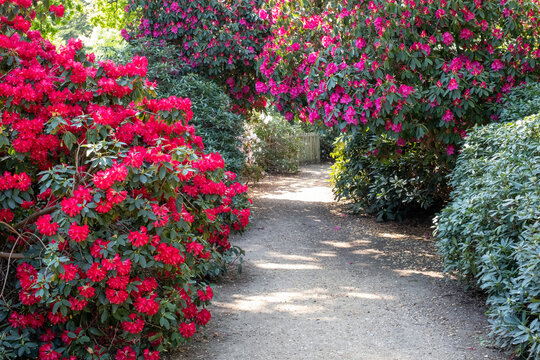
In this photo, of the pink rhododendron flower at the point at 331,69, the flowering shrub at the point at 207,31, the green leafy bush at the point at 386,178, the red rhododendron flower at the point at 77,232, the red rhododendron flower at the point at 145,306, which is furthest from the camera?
the flowering shrub at the point at 207,31

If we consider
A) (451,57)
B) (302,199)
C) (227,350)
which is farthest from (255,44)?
(227,350)

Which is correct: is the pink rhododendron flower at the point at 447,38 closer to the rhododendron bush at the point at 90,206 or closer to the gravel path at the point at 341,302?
the gravel path at the point at 341,302

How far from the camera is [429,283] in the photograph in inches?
217

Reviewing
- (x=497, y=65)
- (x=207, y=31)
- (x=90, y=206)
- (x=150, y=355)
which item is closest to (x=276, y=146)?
(x=207, y=31)

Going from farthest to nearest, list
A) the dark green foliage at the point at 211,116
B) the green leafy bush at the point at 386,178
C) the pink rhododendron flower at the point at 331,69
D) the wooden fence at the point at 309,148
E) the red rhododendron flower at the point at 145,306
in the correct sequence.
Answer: the wooden fence at the point at 309,148, the green leafy bush at the point at 386,178, the dark green foliage at the point at 211,116, the pink rhododendron flower at the point at 331,69, the red rhododendron flower at the point at 145,306

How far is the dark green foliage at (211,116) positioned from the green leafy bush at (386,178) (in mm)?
1636

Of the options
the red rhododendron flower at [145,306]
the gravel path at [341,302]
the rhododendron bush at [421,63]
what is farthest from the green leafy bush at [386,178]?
the red rhododendron flower at [145,306]

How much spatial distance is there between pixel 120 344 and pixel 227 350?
0.79 m

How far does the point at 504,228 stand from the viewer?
4.04 m

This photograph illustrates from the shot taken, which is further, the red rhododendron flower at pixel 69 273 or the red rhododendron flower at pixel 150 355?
the red rhododendron flower at pixel 150 355

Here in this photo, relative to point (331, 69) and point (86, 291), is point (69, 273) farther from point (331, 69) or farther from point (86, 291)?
point (331, 69)

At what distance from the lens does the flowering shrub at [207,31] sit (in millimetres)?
8812

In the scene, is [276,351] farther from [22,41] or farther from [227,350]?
[22,41]

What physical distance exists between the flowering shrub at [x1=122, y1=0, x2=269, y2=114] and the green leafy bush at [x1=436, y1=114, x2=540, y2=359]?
460 centimetres
